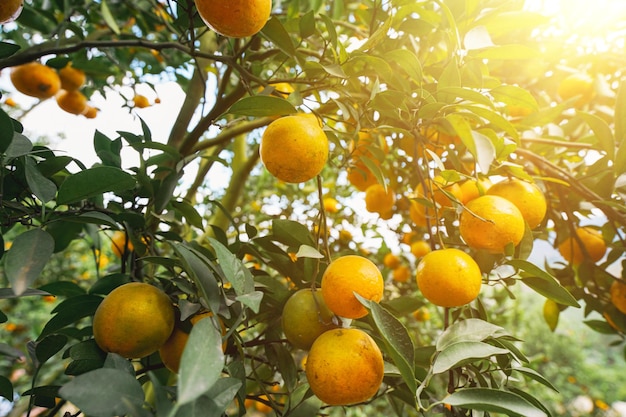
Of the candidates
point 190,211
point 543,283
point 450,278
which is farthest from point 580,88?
point 190,211

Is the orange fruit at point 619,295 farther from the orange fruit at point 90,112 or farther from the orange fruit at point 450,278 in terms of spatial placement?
the orange fruit at point 90,112

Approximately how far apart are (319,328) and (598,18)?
50.1 inches

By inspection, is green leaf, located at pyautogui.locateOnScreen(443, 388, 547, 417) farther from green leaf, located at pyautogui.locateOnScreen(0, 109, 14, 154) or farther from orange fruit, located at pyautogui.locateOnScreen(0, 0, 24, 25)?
orange fruit, located at pyautogui.locateOnScreen(0, 0, 24, 25)

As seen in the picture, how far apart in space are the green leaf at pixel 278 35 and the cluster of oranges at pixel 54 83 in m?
0.95

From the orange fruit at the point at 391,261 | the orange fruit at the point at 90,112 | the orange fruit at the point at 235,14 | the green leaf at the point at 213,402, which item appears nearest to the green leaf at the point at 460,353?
the green leaf at the point at 213,402

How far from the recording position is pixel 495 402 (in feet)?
1.31

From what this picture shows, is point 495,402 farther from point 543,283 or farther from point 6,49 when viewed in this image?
point 6,49

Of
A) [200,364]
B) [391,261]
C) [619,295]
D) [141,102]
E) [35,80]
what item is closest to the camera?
[200,364]

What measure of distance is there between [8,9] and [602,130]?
0.97 meters

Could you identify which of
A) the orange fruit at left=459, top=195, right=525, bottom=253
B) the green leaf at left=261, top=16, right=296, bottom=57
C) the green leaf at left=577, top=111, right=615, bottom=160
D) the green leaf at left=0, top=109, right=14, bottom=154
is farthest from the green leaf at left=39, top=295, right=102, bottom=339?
the green leaf at left=577, top=111, right=615, bottom=160

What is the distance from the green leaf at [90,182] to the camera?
0.46 m

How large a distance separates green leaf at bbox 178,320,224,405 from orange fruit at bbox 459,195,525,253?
1.37 ft

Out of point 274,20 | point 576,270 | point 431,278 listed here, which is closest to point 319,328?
point 431,278

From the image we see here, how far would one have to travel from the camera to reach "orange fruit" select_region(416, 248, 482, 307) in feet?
1.76
